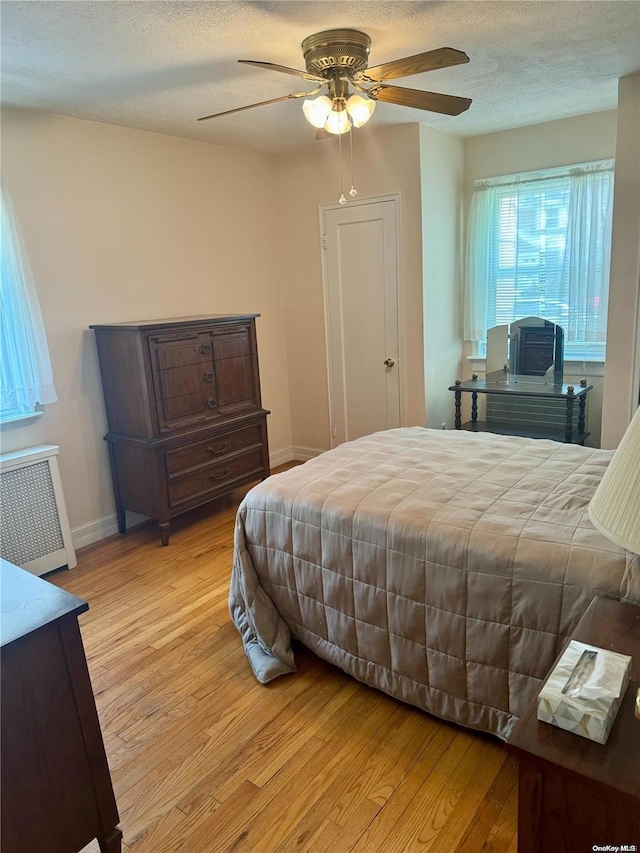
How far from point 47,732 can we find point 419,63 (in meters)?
2.46

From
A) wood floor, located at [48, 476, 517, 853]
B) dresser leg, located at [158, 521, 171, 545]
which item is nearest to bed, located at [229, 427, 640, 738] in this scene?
wood floor, located at [48, 476, 517, 853]

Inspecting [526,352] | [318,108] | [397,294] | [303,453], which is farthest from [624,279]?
[303,453]

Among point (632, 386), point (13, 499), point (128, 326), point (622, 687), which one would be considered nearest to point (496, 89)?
point (632, 386)

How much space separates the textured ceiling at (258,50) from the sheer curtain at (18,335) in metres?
0.75

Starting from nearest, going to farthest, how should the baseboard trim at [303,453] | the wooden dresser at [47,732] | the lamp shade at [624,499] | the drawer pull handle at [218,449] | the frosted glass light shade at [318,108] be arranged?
1. the lamp shade at [624,499]
2. the wooden dresser at [47,732]
3. the frosted glass light shade at [318,108]
4. the drawer pull handle at [218,449]
5. the baseboard trim at [303,453]

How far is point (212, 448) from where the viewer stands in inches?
149

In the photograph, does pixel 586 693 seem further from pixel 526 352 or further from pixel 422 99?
pixel 526 352

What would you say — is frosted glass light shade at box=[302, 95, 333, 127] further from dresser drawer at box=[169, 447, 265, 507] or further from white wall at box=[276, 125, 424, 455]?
dresser drawer at box=[169, 447, 265, 507]

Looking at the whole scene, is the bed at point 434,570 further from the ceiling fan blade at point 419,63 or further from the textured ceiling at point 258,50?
the textured ceiling at point 258,50

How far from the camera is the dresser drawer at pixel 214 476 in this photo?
360cm

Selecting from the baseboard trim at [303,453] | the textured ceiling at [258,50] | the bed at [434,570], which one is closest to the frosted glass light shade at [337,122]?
the textured ceiling at [258,50]

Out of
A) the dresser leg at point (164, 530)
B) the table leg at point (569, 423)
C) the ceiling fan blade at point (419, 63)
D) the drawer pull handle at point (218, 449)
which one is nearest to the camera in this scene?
the ceiling fan blade at point (419, 63)

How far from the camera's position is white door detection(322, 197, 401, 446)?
4.34 m

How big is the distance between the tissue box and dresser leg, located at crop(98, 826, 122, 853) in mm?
1144
